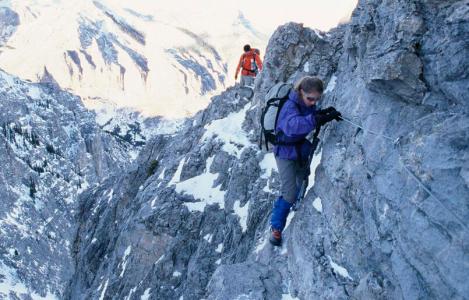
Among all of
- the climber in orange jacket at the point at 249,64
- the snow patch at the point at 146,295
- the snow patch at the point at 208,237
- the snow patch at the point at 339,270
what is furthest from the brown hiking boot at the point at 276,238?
the climber in orange jacket at the point at 249,64

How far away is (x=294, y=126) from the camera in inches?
380

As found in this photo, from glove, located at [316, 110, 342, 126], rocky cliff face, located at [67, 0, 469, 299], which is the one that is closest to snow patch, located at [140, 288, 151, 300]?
rocky cliff face, located at [67, 0, 469, 299]

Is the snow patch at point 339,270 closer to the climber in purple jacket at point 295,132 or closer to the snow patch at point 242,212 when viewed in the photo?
the climber in purple jacket at point 295,132

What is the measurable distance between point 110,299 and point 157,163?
12317 millimetres

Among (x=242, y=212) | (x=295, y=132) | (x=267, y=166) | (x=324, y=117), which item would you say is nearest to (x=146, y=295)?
(x=242, y=212)

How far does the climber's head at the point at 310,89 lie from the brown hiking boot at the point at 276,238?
3.73 meters

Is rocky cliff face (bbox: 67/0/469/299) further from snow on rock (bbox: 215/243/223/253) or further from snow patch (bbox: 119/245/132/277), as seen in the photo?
snow patch (bbox: 119/245/132/277)

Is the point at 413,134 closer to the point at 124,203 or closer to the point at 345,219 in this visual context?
the point at 345,219

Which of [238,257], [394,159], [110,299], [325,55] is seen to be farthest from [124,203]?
[394,159]

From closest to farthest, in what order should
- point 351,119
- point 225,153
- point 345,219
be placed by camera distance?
point 345,219 → point 351,119 → point 225,153

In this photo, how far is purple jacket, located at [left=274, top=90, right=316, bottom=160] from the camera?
961 centimetres

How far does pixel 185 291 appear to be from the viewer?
63.8ft

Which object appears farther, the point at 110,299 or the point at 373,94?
the point at 110,299

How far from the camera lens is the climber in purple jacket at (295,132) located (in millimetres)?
9742
